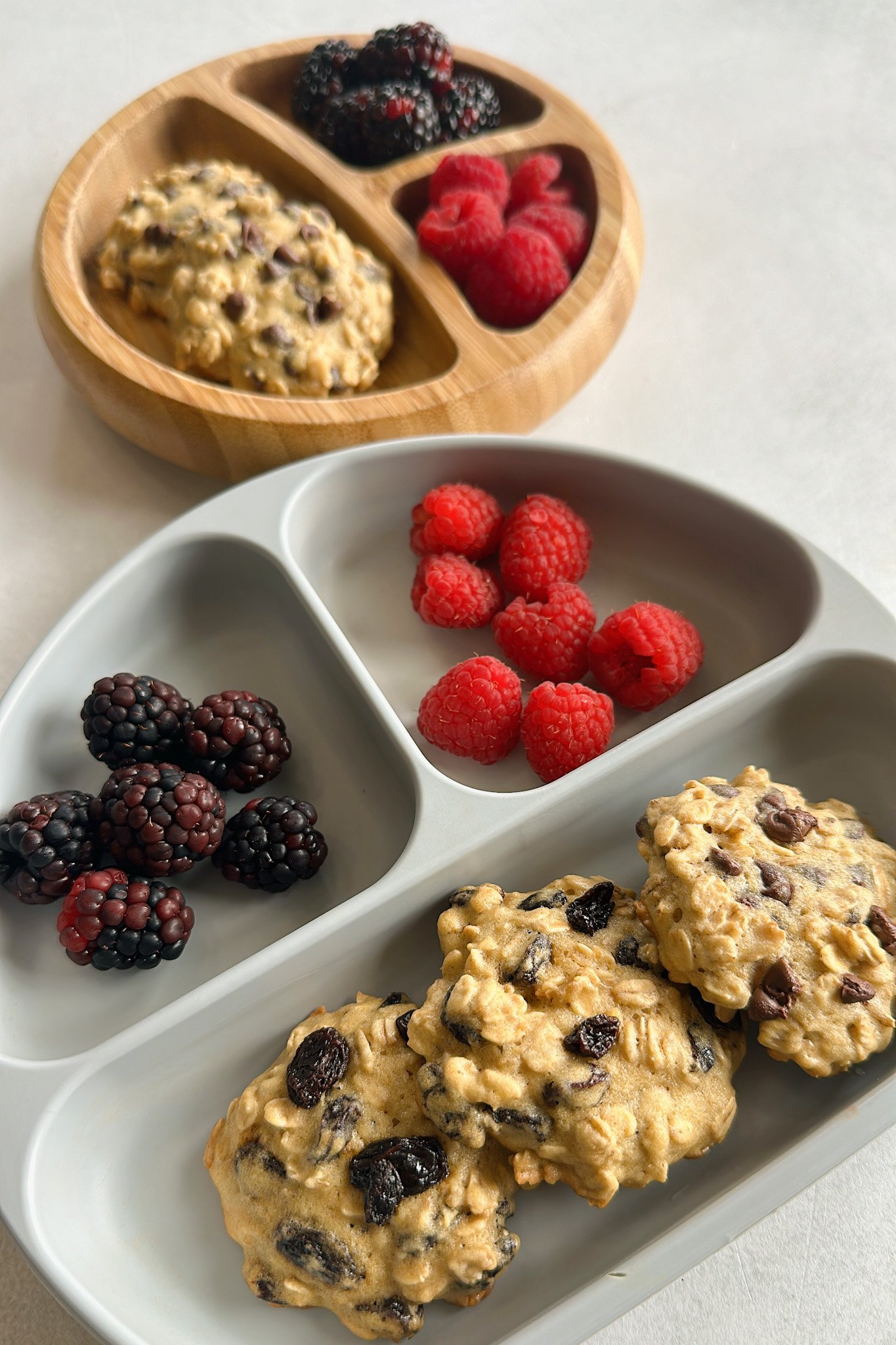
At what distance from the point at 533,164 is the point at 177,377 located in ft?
3.03

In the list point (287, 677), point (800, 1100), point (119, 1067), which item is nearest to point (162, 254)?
point (287, 677)

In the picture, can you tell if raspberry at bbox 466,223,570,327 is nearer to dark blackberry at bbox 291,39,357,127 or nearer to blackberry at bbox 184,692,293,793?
dark blackberry at bbox 291,39,357,127

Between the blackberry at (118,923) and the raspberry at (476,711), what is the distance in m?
0.50

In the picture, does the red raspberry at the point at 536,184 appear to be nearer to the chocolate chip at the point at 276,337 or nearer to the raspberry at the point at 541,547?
the chocolate chip at the point at 276,337

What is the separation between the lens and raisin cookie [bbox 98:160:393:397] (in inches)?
75.0

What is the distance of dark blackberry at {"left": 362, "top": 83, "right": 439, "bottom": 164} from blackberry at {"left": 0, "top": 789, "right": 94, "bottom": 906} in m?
1.56

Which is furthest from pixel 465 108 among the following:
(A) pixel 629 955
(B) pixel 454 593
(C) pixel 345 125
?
(A) pixel 629 955

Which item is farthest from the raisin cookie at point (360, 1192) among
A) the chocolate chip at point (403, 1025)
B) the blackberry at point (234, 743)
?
the blackberry at point (234, 743)

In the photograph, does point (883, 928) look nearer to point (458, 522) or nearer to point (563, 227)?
point (458, 522)

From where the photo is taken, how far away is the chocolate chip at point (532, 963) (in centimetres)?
132

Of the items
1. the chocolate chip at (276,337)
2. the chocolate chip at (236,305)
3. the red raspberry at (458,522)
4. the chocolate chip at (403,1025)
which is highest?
the chocolate chip at (236,305)

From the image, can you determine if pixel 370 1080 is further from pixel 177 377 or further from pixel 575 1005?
pixel 177 377

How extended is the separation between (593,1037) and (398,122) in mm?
1890

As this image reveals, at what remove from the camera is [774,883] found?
1352mm
